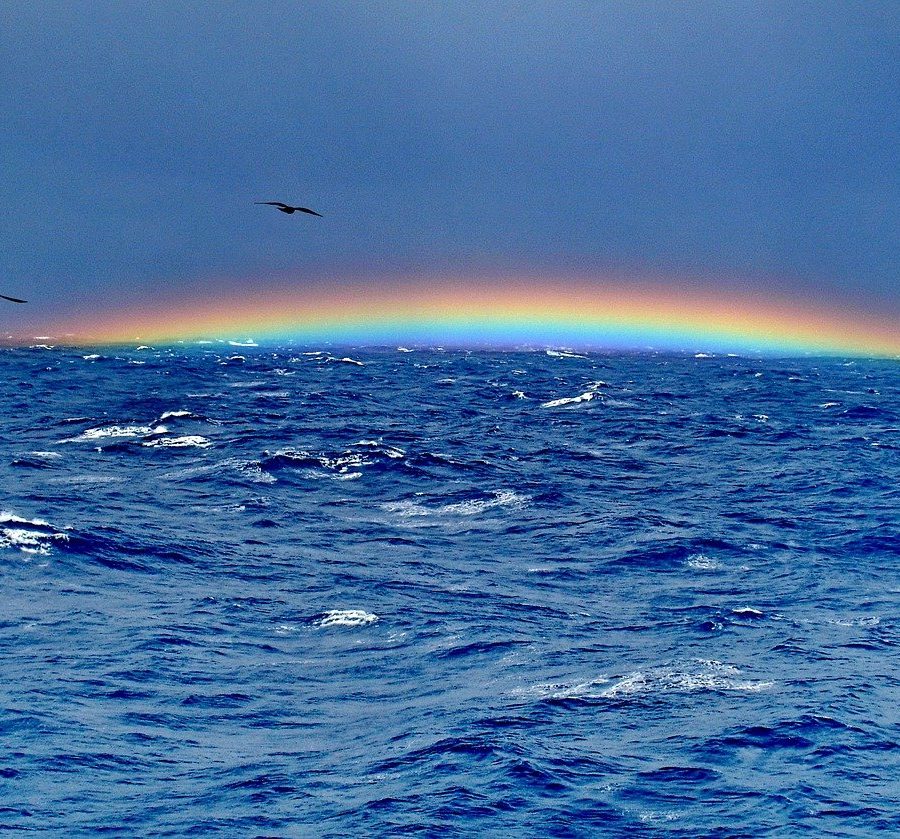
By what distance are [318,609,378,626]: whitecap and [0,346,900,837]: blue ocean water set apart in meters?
0.17

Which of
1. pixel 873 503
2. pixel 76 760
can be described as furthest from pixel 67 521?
pixel 873 503

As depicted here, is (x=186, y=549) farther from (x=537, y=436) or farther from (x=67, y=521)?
(x=537, y=436)

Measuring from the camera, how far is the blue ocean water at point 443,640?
1892cm

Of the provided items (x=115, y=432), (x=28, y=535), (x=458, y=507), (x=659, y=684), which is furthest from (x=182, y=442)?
(x=659, y=684)

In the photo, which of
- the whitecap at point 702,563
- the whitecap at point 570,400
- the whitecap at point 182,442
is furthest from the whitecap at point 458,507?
the whitecap at point 570,400

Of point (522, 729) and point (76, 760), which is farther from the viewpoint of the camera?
point (522, 729)

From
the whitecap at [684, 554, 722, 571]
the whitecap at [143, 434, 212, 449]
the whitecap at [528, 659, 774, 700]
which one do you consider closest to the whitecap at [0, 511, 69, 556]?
the whitecap at [528, 659, 774, 700]

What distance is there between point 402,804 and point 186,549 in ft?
72.8

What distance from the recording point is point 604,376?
161 m

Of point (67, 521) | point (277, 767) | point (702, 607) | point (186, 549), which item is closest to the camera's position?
point (277, 767)

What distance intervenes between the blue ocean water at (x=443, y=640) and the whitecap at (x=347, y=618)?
17 cm

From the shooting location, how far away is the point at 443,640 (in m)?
28.9

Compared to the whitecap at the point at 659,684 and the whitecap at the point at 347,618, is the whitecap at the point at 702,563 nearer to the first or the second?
the whitecap at the point at 659,684

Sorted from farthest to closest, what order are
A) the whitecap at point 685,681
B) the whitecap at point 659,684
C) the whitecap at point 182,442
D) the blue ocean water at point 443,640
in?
the whitecap at point 182,442, the whitecap at point 685,681, the whitecap at point 659,684, the blue ocean water at point 443,640
